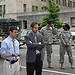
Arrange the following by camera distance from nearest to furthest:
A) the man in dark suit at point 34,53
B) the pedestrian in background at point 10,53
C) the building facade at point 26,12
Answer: the pedestrian in background at point 10,53, the man in dark suit at point 34,53, the building facade at point 26,12

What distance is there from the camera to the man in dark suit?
5.52 meters

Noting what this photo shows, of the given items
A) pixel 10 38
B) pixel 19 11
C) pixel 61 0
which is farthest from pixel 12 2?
pixel 10 38

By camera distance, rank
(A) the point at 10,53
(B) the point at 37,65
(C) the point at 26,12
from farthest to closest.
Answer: (C) the point at 26,12 → (B) the point at 37,65 → (A) the point at 10,53

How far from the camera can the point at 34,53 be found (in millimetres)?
5570

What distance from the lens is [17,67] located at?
4.79 metres

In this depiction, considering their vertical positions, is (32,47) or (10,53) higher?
(32,47)

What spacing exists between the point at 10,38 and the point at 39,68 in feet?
4.21

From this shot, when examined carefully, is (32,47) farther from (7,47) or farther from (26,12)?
(26,12)

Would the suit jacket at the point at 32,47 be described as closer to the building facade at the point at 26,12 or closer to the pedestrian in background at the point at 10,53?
the pedestrian in background at the point at 10,53

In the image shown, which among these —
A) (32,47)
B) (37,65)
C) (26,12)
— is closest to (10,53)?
(32,47)

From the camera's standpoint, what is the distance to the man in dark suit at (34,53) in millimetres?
5520

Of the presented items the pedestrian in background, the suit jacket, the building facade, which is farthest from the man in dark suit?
the building facade

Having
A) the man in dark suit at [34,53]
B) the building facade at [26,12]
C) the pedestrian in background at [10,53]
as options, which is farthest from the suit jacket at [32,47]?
the building facade at [26,12]

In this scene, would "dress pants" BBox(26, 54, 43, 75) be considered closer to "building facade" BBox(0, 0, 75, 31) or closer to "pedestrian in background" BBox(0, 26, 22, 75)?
"pedestrian in background" BBox(0, 26, 22, 75)
